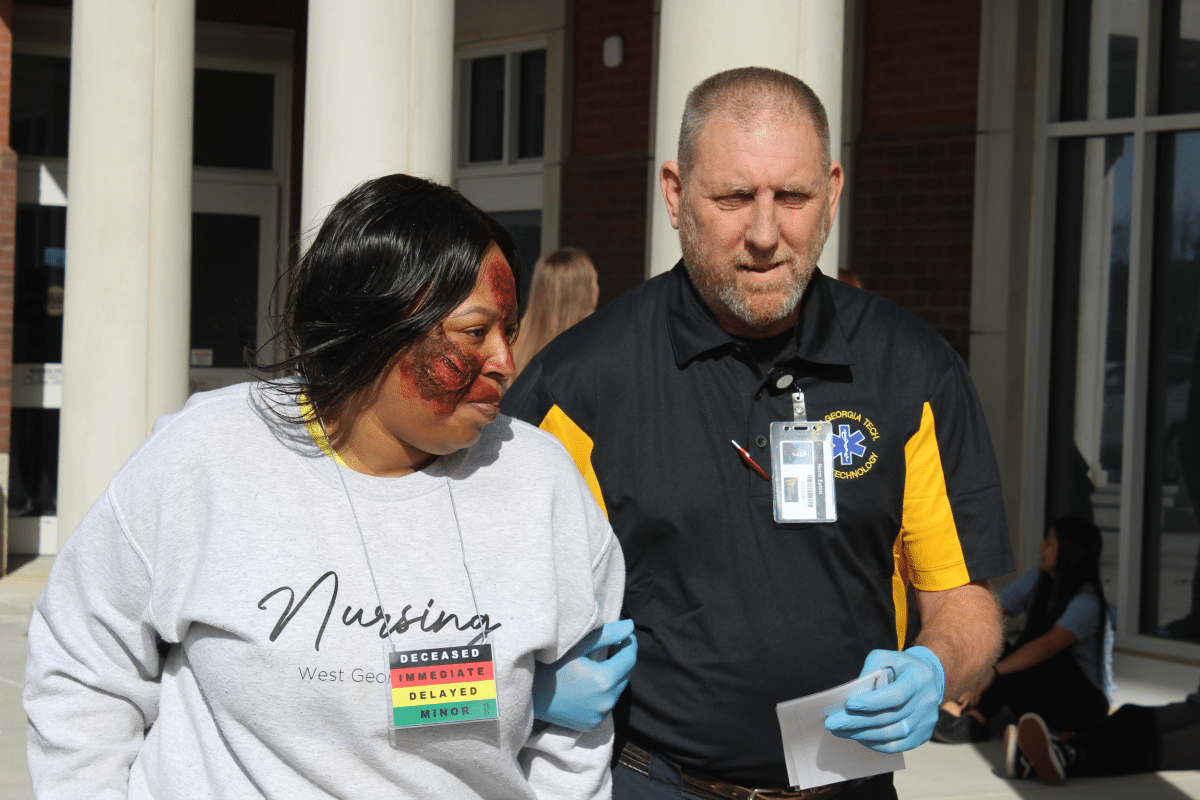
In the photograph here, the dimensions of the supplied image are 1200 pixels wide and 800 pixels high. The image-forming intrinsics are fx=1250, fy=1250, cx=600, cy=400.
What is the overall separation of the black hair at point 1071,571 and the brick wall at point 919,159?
5.54 ft

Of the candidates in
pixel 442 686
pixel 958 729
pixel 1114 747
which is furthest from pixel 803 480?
pixel 958 729

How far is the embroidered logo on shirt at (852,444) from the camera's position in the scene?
6.80 feet

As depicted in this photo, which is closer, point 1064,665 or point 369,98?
point 369,98

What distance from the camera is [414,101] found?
525cm

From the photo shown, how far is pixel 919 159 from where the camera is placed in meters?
7.29

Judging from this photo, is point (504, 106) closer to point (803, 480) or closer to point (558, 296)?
point (558, 296)

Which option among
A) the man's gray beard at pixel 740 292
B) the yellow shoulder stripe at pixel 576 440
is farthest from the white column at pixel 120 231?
the man's gray beard at pixel 740 292

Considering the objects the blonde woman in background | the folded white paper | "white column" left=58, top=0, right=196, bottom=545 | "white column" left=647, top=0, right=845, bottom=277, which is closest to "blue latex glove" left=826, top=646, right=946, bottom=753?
the folded white paper

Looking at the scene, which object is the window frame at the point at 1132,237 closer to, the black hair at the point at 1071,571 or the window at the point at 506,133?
the black hair at the point at 1071,571

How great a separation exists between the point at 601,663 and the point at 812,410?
60 centimetres

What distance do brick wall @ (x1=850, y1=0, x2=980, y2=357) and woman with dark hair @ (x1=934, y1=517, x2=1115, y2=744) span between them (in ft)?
5.89

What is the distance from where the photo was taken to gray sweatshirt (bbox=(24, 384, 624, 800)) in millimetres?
1538

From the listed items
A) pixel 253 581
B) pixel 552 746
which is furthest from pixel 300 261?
pixel 552 746

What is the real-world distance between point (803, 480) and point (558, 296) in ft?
11.3
